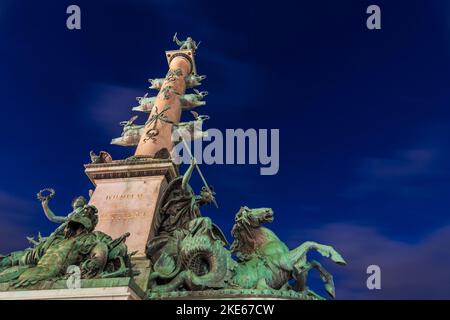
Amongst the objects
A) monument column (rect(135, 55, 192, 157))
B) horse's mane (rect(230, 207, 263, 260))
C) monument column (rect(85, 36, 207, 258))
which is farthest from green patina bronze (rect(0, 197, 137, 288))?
monument column (rect(135, 55, 192, 157))

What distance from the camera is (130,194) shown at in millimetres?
15328

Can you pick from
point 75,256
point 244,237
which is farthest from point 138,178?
point 75,256

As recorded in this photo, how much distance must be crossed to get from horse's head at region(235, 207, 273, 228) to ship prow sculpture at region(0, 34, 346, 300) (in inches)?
1.0

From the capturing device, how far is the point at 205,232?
39.9 ft

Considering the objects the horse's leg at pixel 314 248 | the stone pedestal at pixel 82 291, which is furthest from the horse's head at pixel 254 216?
the stone pedestal at pixel 82 291

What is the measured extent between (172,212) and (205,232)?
8.86ft

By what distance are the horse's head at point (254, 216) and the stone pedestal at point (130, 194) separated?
112 inches

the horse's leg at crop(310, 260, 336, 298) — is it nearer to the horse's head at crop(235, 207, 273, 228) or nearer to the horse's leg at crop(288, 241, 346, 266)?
the horse's leg at crop(288, 241, 346, 266)

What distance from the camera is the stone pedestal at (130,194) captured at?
14148mm

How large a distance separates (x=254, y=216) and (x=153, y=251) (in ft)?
9.50

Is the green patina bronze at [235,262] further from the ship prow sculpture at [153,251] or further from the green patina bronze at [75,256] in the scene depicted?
the green patina bronze at [75,256]
